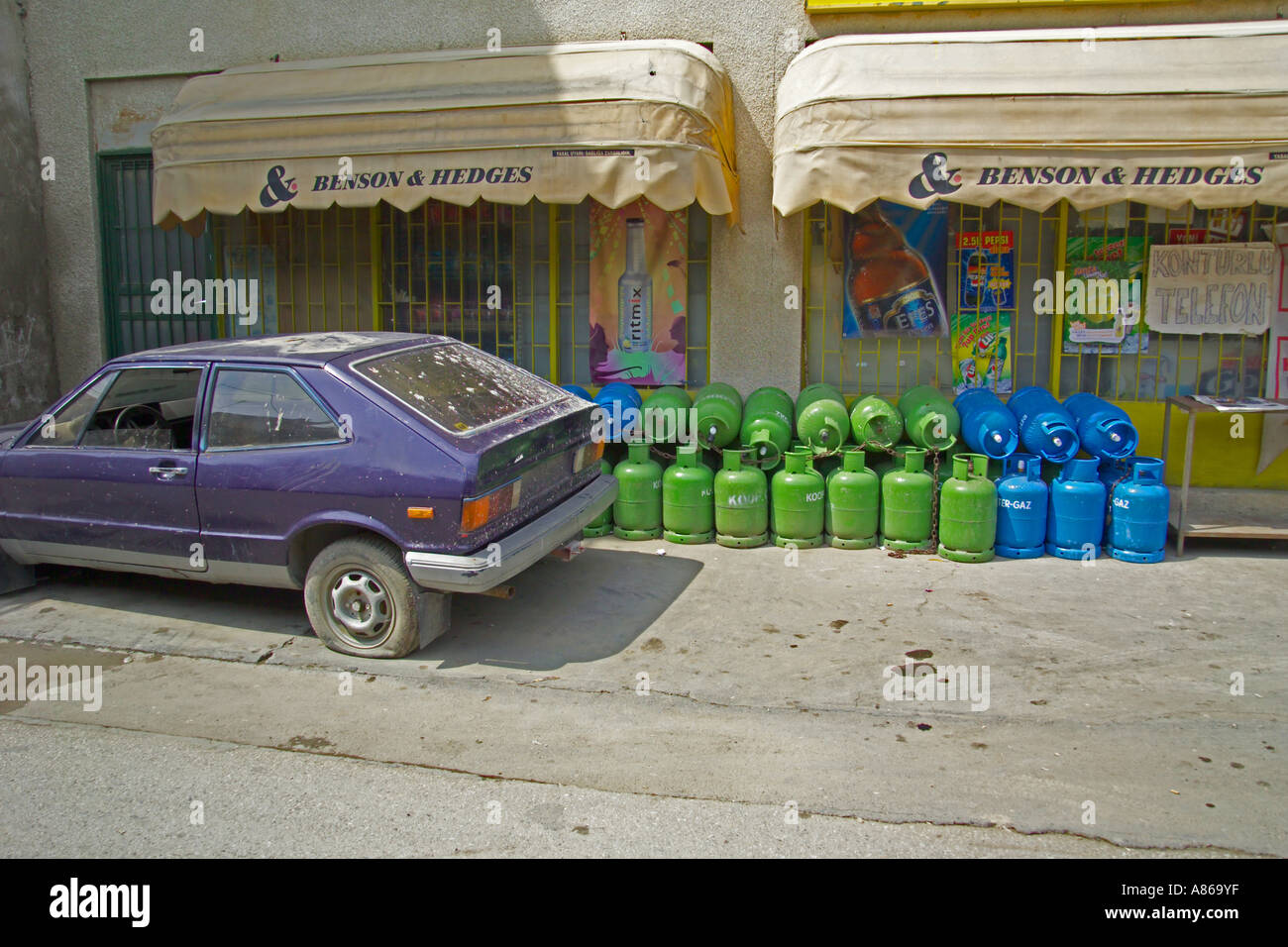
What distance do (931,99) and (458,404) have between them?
4101 millimetres

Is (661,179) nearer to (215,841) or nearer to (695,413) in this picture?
(695,413)

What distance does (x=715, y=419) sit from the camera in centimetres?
715

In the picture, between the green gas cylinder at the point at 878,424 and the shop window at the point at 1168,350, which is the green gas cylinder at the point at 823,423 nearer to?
the green gas cylinder at the point at 878,424

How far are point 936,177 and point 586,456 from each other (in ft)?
10.5

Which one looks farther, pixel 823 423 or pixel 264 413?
pixel 823 423

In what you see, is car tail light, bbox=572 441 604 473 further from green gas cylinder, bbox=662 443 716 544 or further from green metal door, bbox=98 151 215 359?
green metal door, bbox=98 151 215 359

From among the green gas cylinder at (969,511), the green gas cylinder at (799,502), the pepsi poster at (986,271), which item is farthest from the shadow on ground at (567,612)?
the pepsi poster at (986,271)

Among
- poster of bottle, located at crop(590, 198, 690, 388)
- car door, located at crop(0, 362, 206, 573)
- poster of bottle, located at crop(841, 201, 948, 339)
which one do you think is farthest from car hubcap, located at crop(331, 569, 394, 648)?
poster of bottle, located at crop(841, 201, 948, 339)

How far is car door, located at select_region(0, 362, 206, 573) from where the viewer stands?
5410mm

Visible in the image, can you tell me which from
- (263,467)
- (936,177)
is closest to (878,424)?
(936,177)

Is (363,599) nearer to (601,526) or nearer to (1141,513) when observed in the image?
(601,526)

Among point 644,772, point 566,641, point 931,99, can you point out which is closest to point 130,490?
point 566,641

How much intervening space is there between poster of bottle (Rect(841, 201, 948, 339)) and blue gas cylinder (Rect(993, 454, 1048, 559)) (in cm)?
170

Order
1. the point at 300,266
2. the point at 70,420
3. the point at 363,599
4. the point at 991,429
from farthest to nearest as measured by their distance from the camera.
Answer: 1. the point at 300,266
2. the point at 991,429
3. the point at 70,420
4. the point at 363,599
